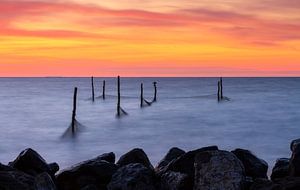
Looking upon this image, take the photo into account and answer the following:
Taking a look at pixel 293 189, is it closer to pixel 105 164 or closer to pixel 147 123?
pixel 105 164

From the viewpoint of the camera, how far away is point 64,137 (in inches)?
1303

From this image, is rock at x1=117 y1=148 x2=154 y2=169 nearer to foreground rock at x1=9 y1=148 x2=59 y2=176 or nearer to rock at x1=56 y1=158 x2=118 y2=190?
rock at x1=56 y1=158 x2=118 y2=190

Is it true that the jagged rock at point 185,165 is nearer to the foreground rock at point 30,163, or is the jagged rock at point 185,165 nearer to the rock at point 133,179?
the rock at point 133,179

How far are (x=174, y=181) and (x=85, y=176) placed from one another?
6.95ft

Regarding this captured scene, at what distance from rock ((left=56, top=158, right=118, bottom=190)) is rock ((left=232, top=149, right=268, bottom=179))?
Answer: 10.8 ft

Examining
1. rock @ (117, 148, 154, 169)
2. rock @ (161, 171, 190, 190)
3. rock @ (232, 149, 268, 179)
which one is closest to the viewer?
rock @ (161, 171, 190, 190)

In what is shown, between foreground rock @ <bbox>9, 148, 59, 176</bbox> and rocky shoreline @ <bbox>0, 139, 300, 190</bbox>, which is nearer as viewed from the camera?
rocky shoreline @ <bbox>0, 139, 300, 190</bbox>

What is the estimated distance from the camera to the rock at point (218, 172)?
10.6m

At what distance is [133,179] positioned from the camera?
36.4 ft

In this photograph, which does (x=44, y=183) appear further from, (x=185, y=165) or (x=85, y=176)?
(x=185, y=165)

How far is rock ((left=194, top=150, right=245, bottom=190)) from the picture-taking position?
10586mm

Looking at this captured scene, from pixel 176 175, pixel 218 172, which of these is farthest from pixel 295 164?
pixel 176 175

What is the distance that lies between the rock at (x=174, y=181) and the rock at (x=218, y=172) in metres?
0.54

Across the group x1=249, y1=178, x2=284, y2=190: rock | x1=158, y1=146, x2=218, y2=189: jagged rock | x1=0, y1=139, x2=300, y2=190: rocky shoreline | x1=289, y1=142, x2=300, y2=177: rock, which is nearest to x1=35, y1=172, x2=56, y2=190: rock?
x1=0, y1=139, x2=300, y2=190: rocky shoreline
